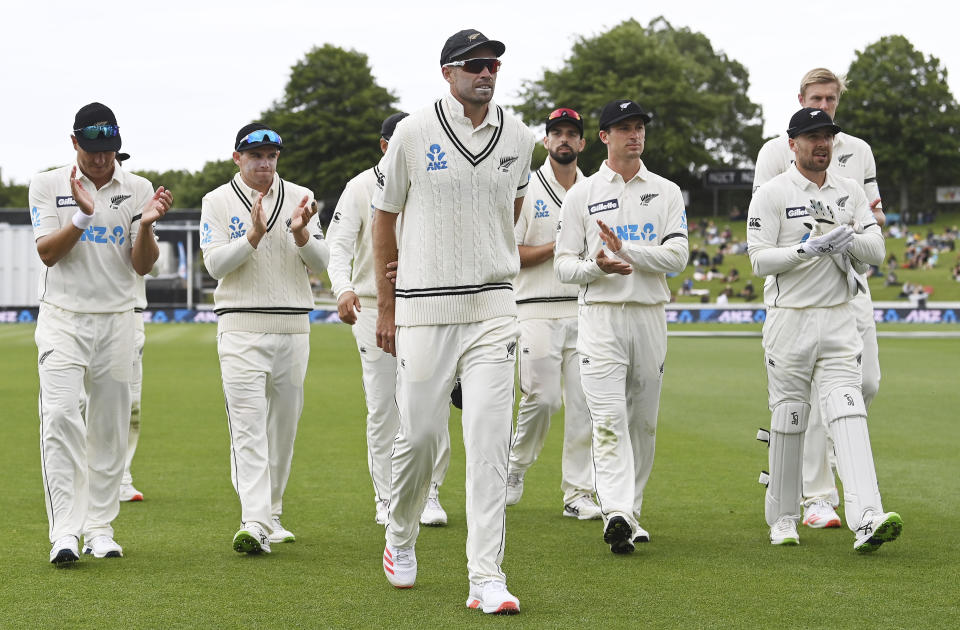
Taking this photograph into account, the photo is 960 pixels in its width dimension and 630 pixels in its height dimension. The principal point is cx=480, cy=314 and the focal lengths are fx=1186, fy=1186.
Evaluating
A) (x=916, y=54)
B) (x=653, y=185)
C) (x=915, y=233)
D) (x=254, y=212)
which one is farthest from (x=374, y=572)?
(x=916, y=54)

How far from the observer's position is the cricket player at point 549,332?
26.2 feet

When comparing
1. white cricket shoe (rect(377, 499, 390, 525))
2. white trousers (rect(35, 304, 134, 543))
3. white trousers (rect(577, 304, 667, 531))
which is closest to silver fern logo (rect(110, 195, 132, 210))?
white trousers (rect(35, 304, 134, 543))

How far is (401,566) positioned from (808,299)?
8.99 ft

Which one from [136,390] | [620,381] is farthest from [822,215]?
[136,390]

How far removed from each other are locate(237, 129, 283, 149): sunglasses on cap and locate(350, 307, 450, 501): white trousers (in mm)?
1275

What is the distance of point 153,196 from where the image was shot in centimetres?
659

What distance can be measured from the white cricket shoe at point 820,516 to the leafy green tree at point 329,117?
60.2 meters

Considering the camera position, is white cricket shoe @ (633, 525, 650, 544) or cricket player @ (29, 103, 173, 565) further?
white cricket shoe @ (633, 525, 650, 544)

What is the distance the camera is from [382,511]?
7.51 meters

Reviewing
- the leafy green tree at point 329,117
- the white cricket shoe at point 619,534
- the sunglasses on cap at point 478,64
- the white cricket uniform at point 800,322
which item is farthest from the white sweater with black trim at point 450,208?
the leafy green tree at point 329,117

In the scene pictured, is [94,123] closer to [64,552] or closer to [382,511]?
[64,552]

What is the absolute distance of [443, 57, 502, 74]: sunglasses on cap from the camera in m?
5.30

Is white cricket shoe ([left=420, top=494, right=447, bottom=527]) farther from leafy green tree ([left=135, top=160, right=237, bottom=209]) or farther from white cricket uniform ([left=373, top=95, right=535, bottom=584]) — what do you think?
leafy green tree ([left=135, top=160, right=237, bottom=209])

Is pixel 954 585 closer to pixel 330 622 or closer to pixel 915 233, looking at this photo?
pixel 330 622
